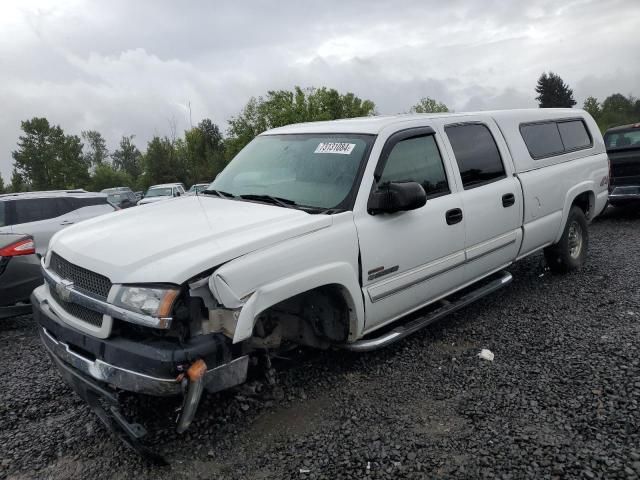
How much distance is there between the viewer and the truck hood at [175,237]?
2684mm

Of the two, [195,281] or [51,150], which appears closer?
[195,281]

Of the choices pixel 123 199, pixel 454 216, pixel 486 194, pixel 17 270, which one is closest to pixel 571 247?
pixel 486 194

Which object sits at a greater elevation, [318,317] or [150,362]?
[150,362]

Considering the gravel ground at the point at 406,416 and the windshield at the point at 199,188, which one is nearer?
the gravel ground at the point at 406,416

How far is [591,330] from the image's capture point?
4379 millimetres

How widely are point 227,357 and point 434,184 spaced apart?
2.18m

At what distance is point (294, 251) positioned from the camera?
301cm

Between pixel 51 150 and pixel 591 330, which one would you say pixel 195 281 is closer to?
pixel 591 330

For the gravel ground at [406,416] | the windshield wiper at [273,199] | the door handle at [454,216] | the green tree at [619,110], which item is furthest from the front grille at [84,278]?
the green tree at [619,110]

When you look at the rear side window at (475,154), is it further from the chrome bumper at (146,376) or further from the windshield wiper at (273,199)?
the chrome bumper at (146,376)

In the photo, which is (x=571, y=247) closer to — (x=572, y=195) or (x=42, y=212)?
(x=572, y=195)

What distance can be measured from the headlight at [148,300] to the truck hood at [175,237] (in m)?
0.05

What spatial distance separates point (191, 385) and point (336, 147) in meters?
2.05

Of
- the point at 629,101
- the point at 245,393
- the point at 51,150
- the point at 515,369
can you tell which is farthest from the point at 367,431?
the point at 629,101
